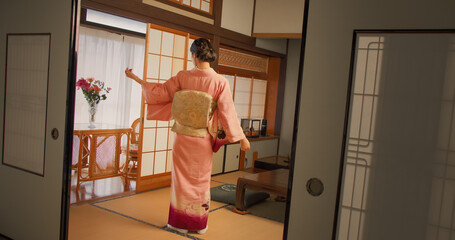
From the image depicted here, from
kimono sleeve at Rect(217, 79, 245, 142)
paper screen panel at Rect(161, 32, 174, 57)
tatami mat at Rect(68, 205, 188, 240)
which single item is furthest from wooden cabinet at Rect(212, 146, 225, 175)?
kimono sleeve at Rect(217, 79, 245, 142)

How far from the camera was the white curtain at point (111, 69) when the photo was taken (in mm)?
6023

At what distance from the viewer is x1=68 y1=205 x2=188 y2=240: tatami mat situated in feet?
10.5

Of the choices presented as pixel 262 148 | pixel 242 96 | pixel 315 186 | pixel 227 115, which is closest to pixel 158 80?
pixel 227 115

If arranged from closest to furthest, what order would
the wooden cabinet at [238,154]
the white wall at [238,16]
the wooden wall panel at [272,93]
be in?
the white wall at [238,16], the wooden cabinet at [238,154], the wooden wall panel at [272,93]

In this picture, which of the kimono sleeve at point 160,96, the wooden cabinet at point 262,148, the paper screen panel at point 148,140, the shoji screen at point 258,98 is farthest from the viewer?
the shoji screen at point 258,98

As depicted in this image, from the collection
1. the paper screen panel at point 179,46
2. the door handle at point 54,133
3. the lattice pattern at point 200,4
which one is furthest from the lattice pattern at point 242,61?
the door handle at point 54,133

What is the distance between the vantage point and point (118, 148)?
4715mm

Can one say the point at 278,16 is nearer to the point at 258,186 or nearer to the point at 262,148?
the point at 262,148

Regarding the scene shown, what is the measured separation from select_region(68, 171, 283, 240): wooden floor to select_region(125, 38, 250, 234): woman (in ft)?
0.58

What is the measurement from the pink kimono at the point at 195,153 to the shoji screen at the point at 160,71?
4.38 ft

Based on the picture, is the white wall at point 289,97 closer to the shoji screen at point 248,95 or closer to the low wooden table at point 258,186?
the shoji screen at point 248,95

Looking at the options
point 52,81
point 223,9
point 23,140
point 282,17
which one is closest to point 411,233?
point 52,81

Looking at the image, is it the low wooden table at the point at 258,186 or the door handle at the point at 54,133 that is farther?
A: the low wooden table at the point at 258,186

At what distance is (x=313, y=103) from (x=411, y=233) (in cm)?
63
